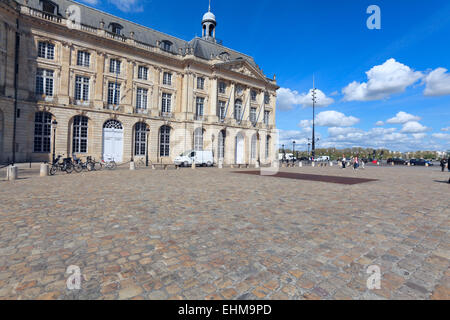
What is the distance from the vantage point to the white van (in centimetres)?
2631

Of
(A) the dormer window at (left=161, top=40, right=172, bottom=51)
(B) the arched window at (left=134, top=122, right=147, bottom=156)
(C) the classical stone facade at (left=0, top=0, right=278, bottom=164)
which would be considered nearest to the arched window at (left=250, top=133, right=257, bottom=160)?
(C) the classical stone facade at (left=0, top=0, right=278, bottom=164)

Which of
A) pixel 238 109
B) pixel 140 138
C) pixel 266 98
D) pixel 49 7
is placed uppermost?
pixel 49 7

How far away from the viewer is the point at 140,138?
30.2 m

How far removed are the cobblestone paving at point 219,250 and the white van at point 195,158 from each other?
1968 cm

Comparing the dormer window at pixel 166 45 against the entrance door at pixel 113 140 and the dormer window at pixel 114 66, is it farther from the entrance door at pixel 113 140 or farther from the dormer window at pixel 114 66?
the entrance door at pixel 113 140

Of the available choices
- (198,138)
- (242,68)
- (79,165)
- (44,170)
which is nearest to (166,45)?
(242,68)

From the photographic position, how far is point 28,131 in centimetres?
2280

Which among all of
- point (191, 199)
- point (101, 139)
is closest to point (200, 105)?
point (101, 139)

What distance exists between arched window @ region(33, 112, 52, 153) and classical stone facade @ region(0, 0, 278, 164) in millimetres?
81

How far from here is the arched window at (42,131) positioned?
925 inches

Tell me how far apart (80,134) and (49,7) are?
13.8 m

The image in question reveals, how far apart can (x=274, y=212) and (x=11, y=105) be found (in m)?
27.1

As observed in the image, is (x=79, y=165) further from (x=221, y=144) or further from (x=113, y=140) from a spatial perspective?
(x=221, y=144)

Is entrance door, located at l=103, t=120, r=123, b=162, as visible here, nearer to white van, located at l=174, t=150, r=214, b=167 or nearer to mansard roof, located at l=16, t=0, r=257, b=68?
white van, located at l=174, t=150, r=214, b=167
